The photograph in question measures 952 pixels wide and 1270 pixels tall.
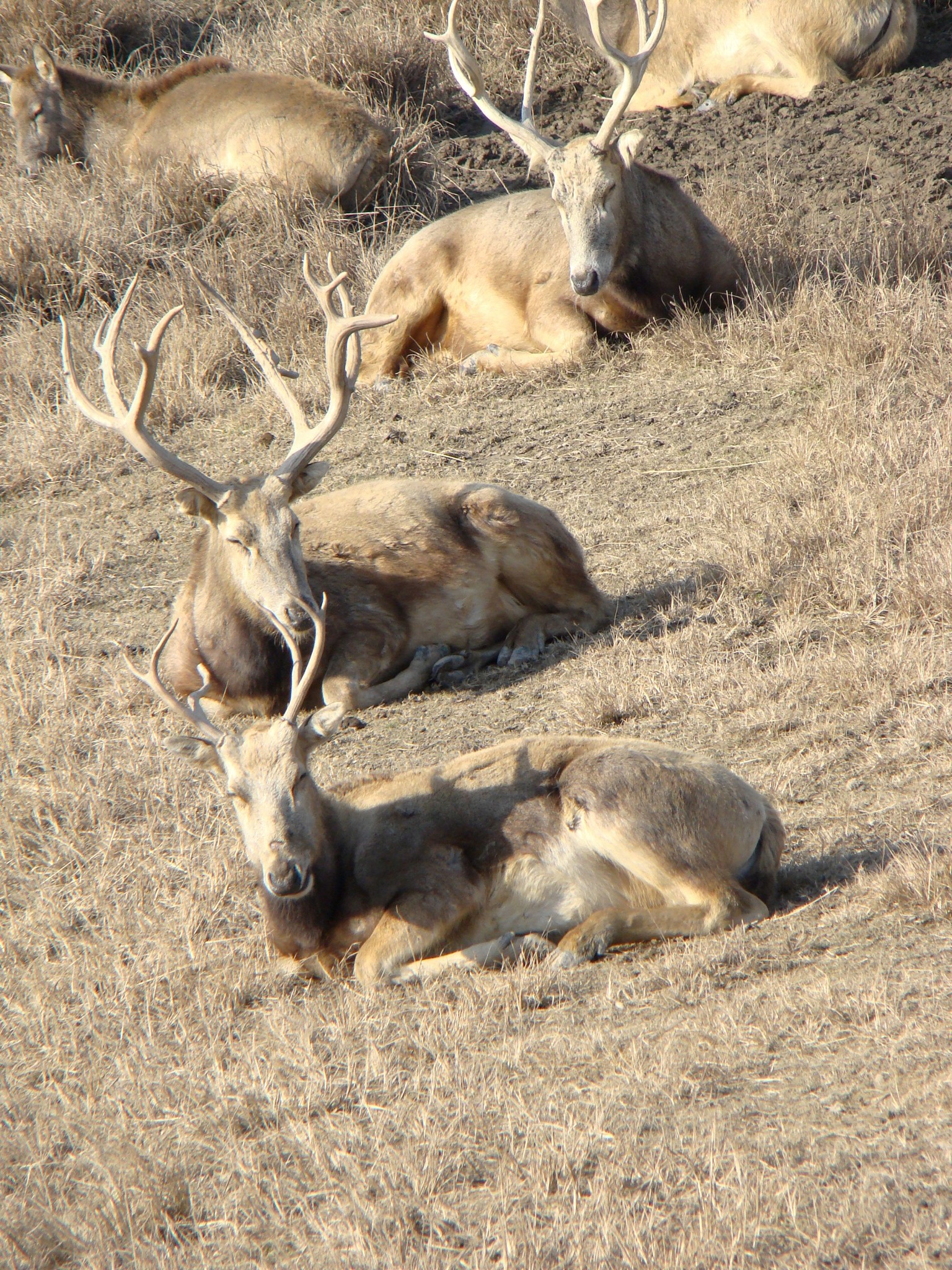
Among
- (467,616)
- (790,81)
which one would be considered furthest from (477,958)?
(790,81)

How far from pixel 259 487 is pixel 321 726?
2.17 meters

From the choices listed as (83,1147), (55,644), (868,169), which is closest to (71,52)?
(868,169)

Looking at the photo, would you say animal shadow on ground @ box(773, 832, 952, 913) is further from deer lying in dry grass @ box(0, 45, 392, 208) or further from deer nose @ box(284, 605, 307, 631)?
deer lying in dry grass @ box(0, 45, 392, 208)

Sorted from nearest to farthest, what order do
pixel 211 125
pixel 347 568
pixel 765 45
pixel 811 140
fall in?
pixel 347 568 < pixel 811 140 < pixel 765 45 < pixel 211 125

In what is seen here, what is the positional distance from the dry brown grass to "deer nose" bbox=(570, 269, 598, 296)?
706 mm

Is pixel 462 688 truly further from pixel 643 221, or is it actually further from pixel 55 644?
pixel 643 221

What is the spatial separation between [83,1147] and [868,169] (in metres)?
10.5

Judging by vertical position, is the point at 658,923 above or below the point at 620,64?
below

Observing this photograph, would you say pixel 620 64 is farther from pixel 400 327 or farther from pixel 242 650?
pixel 242 650

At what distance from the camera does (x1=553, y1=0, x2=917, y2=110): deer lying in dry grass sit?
12734mm

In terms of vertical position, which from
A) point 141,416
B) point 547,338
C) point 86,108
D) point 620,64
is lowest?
point 547,338

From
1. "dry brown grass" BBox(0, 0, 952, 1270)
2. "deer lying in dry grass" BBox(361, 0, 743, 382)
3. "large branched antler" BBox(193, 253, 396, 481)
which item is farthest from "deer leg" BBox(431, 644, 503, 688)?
"deer lying in dry grass" BBox(361, 0, 743, 382)

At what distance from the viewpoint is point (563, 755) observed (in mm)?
4930

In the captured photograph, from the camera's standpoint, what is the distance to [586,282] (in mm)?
9641
